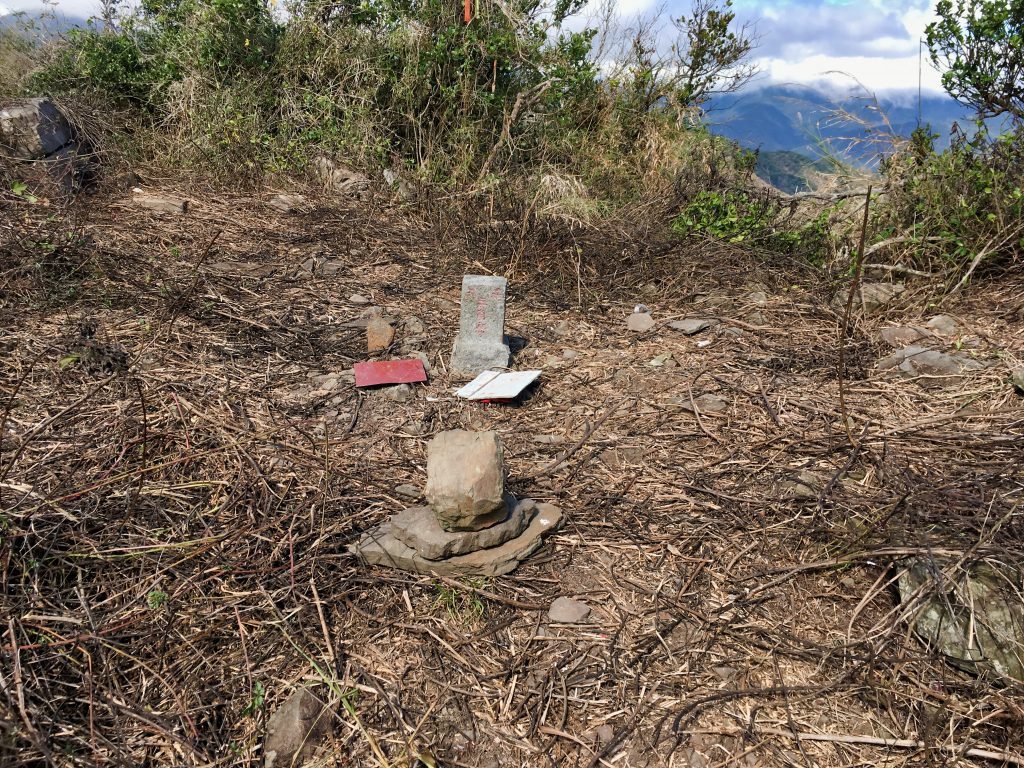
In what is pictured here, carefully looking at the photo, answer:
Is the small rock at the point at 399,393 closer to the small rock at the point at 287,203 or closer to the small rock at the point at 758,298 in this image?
the small rock at the point at 758,298

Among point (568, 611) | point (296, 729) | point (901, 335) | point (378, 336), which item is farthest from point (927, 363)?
point (296, 729)

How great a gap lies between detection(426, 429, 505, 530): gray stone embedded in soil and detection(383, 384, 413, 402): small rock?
1.18 metres

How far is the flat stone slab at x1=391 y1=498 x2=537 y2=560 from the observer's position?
2189 millimetres

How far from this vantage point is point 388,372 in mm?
3516

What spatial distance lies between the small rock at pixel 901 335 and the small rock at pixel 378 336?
304cm

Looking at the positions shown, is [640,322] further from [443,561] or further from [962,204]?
[443,561]

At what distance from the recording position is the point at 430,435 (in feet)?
10.1

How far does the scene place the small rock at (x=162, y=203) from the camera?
18.2ft

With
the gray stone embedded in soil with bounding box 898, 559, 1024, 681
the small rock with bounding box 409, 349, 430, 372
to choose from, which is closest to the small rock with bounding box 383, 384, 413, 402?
the small rock with bounding box 409, 349, 430, 372

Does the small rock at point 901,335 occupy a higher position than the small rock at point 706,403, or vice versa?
the small rock at point 901,335

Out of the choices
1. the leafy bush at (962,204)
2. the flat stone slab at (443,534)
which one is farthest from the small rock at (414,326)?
the leafy bush at (962,204)

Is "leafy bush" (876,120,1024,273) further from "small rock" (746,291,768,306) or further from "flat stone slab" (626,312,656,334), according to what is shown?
"flat stone slab" (626,312,656,334)

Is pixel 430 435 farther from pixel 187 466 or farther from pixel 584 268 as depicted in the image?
pixel 584 268

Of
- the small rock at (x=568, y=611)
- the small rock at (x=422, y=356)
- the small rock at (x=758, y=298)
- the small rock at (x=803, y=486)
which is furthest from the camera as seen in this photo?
the small rock at (x=758, y=298)
